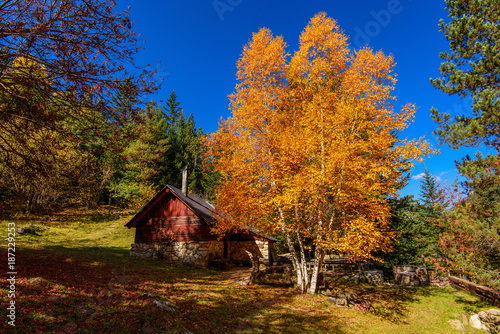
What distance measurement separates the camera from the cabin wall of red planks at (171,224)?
1636cm

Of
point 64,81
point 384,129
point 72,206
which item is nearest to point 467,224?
point 384,129

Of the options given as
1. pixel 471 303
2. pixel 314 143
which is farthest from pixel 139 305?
pixel 471 303

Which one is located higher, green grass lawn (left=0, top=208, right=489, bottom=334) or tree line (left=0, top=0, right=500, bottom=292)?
tree line (left=0, top=0, right=500, bottom=292)

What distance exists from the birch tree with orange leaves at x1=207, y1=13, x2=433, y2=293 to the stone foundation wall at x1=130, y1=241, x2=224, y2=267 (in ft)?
18.4

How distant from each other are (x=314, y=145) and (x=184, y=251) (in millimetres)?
11834

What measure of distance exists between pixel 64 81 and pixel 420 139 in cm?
1150

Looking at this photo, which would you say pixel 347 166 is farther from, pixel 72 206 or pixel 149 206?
pixel 72 206

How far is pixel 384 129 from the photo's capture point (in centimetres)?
943

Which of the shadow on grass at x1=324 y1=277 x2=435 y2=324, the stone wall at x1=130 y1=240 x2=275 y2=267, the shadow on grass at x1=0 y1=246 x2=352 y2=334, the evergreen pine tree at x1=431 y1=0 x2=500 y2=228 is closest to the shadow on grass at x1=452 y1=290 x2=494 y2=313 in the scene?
the shadow on grass at x1=324 y1=277 x2=435 y2=324

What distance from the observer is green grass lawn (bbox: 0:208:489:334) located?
17.4 feet

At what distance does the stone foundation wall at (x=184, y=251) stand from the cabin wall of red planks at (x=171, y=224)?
36cm

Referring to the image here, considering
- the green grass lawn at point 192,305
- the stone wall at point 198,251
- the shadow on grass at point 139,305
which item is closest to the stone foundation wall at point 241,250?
the stone wall at point 198,251

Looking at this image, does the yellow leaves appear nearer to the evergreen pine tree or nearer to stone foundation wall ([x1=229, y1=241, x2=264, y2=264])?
the evergreen pine tree

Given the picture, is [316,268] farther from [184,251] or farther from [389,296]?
[184,251]
